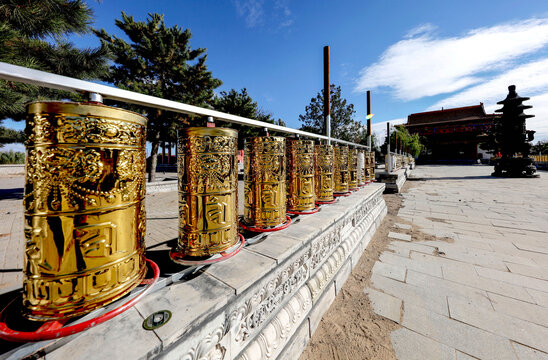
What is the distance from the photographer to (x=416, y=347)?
153 cm

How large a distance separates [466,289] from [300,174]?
83.3 inches

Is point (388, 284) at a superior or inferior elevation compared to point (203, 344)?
inferior

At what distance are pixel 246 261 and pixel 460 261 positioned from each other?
122 inches

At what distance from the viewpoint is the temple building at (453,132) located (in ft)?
105

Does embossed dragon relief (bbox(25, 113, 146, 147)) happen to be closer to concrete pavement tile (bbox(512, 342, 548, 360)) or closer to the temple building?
concrete pavement tile (bbox(512, 342, 548, 360))

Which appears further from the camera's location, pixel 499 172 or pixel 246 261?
pixel 499 172

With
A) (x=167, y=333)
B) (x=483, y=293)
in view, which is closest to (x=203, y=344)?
(x=167, y=333)

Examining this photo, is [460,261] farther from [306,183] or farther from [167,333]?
[167,333]

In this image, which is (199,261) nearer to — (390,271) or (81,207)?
(81,207)

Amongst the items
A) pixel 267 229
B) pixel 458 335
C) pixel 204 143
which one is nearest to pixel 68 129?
→ pixel 204 143

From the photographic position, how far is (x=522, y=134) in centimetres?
1285

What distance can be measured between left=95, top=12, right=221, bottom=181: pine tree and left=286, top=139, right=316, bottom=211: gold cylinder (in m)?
9.33

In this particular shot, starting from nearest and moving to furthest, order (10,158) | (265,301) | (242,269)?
(242,269)
(265,301)
(10,158)

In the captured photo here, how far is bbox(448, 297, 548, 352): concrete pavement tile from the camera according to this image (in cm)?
155
